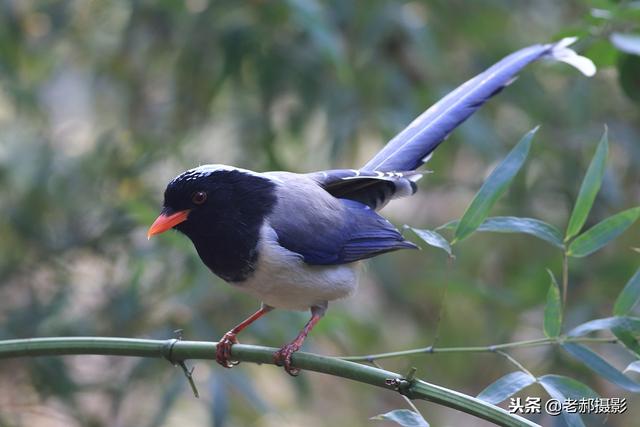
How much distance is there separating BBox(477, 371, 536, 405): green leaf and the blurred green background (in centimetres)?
183

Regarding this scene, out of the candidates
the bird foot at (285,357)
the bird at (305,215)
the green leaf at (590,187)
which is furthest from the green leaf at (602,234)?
the bird foot at (285,357)

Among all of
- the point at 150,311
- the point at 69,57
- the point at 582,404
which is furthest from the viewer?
the point at 69,57

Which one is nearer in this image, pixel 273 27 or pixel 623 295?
pixel 623 295

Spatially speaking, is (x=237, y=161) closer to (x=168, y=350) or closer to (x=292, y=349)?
(x=292, y=349)

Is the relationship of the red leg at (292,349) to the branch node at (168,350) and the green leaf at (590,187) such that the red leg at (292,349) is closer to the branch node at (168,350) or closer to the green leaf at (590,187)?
the branch node at (168,350)

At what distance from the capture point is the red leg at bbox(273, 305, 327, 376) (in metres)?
2.38

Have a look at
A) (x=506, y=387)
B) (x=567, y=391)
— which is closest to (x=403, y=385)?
(x=506, y=387)

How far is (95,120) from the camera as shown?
218 inches

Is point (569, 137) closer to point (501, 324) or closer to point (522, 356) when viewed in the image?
point (501, 324)

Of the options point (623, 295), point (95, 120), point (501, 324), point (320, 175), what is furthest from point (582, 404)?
point (95, 120)

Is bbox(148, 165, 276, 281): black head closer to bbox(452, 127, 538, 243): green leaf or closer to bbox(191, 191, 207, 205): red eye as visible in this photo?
bbox(191, 191, 207, 205): red eye

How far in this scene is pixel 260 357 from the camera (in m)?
2.21

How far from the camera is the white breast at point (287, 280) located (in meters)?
2.77

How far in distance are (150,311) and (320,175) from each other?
1.56 meters
